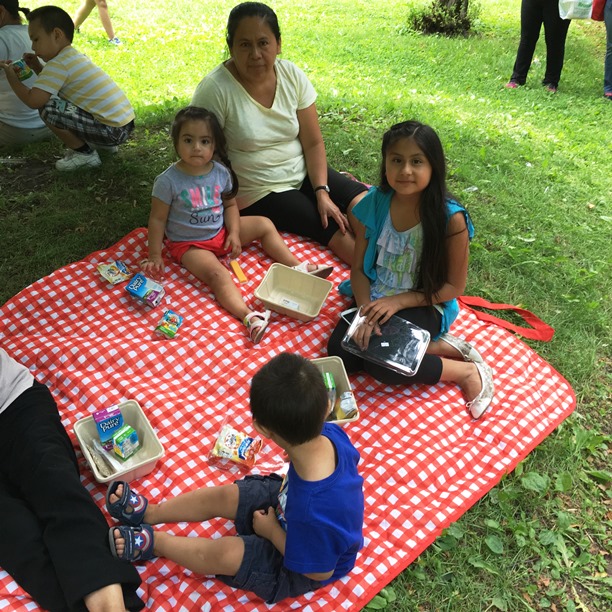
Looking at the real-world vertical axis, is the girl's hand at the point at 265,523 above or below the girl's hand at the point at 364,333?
below

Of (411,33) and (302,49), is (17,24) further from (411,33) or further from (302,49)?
(411,33)

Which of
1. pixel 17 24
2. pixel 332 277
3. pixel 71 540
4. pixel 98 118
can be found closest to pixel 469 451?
pixel 332 277

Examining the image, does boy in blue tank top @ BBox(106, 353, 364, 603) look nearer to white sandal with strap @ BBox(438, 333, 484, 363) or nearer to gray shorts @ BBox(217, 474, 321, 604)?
gray shorts @ BBox(217, 474, 321, 604)

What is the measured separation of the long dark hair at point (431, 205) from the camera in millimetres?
2574

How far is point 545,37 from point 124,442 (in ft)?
23.0

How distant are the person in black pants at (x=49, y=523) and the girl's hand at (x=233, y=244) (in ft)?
4.92

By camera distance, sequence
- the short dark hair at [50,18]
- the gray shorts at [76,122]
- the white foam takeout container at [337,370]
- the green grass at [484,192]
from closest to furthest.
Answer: the green grass at [484,192]
the white foam takeout container at [337,370]
the short dark hair at [50,18]
the gray shorts at [76,122]

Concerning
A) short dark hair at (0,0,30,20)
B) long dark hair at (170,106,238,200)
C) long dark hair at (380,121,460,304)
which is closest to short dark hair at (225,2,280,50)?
long dark hair at (170,106,238,200)

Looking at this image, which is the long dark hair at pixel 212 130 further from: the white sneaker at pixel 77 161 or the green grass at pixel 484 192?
the white sneaker at pixel 77 161

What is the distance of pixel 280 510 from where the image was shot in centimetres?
203

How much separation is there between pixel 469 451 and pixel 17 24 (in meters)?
4.94

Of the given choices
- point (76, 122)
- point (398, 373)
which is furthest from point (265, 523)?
point (76, 122)

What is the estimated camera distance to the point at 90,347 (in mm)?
2961

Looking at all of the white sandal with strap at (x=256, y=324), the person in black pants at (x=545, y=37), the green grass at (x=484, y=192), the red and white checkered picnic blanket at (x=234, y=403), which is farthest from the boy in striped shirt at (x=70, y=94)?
the person in black pants at (x=545, y=37)
